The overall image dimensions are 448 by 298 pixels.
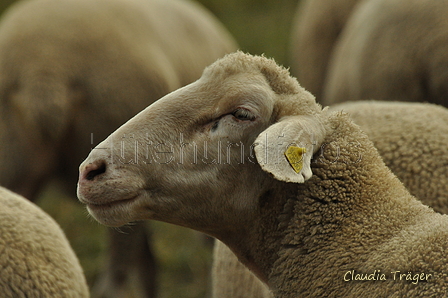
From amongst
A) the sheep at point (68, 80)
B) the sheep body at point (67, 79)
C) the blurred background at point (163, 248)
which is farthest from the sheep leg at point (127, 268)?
the sheep body at point (67, 79)

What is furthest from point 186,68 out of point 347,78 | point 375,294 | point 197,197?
point 375,294

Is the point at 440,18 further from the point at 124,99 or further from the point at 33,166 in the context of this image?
the point at 33,166

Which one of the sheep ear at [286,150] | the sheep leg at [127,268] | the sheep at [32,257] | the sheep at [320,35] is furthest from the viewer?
the sheep at [320,35]

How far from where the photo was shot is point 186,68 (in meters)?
5.39

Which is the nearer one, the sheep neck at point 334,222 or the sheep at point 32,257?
the sheep neck at point 334,222

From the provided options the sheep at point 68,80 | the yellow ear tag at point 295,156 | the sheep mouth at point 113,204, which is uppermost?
the sheep at point 68,80

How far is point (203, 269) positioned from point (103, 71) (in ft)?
7.52

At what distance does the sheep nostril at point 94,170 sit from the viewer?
253 centimetres

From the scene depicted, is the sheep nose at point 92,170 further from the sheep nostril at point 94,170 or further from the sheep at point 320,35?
the sheep at point 320,35

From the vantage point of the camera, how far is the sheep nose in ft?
8.30

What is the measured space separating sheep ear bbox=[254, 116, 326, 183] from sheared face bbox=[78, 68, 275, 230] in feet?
0.66

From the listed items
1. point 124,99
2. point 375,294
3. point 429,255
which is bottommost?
point 375,294

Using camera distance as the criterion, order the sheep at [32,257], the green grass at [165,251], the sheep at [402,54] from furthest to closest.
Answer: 1. the green grass at [165,251]
2. the sheep at [402,54]
3. the sheep at [32,257]

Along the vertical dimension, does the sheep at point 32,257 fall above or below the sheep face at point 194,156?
below
